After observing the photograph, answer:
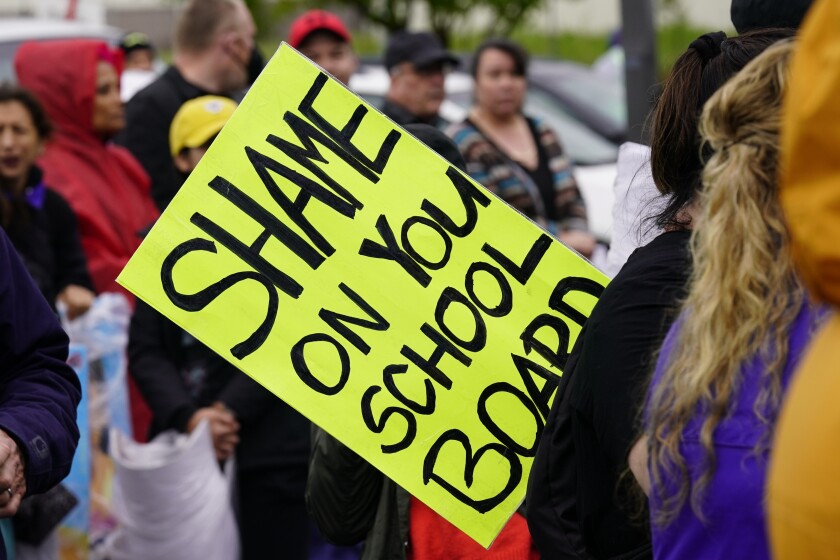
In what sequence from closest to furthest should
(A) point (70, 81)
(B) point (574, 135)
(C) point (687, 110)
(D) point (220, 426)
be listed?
(C) point (687, 110) < (D) point (220, 426) < (A) point (70, 81) < (B) point (574, 135)

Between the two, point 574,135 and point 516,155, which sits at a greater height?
point 574,135

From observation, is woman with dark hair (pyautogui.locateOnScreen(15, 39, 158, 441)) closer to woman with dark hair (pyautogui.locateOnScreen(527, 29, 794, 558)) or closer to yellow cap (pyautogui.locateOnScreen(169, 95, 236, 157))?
yellow cap (pyautogui.locateOnScreen(169, 95, 236, 157))

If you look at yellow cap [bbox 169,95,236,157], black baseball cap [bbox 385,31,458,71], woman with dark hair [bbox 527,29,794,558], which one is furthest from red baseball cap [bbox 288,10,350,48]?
woman with dark hair [bbox 527,29,794,558]

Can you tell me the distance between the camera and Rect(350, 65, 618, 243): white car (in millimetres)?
8664

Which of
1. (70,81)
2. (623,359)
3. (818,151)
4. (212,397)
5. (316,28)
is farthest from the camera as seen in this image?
(316,28)

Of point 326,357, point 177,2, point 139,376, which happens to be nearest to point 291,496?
point 139,376

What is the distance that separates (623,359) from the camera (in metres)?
2.23

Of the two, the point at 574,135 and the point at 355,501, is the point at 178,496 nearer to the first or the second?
the point at 355,501

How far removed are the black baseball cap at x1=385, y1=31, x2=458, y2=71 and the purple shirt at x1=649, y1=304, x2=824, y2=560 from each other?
16.1 ft

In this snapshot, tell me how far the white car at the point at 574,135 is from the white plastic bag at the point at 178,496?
12.4 feet

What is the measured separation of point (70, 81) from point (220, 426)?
8.30 feet

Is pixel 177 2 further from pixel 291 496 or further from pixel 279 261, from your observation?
pixel 279 261

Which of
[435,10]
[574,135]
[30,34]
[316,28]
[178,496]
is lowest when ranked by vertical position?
[178,496]

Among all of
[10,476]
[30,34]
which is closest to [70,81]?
[30,34]
